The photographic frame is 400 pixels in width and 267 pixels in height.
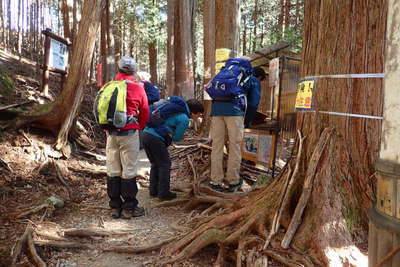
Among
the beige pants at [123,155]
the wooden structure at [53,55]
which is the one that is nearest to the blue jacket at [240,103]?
the beige pants at [123,155]

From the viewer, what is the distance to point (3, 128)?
19.0 ft

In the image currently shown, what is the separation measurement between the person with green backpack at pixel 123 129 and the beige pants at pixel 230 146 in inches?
46.4

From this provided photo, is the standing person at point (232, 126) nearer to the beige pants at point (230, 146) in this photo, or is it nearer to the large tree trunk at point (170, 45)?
the beige pants at point (230, 146)

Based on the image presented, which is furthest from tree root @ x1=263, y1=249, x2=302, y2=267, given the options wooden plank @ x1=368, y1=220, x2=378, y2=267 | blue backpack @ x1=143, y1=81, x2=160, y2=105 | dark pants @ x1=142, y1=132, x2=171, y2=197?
blue backpack @ x1=143, y1=81, x2=160, y2=105

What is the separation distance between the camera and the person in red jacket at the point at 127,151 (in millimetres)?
4129

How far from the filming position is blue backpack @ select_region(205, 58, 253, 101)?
4469mm

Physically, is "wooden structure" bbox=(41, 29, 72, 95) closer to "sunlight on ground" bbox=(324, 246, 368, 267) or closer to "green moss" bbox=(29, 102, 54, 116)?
"green moss" bbox=(29, 102, 54, 116)

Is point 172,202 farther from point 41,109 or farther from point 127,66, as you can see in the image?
point 41,109

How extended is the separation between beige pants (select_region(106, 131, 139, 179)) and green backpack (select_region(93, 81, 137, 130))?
0.26m

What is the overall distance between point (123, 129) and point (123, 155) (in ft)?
1.20

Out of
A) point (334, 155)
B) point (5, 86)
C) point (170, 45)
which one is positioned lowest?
point (334, 155)

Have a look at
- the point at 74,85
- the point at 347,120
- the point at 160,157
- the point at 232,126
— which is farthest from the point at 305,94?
the point at 74,85

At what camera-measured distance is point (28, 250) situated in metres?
2.99

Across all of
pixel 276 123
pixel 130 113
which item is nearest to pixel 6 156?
pixel 130 113
